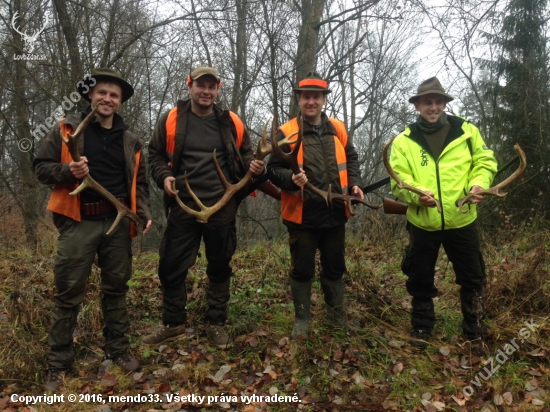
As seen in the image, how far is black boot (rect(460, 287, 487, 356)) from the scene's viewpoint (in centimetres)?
387

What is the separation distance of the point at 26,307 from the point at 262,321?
2.49m

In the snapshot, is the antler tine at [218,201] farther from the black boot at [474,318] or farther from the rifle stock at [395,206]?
the black boot at [474,318]

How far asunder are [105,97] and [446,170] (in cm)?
315

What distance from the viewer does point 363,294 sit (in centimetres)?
489

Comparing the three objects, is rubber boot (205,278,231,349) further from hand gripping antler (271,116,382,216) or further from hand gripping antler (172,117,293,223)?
hand gripping antler (271,116,382,216)

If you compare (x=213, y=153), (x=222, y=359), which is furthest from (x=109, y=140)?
(x=222, y=359)

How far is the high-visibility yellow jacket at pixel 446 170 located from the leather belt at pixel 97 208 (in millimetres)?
2614

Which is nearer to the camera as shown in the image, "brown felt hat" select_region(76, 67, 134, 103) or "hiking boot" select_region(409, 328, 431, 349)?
"brown felt hat" select_region(76, 67, 134, 103)

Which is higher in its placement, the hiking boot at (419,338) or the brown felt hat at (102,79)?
the brown felt hat at (102,79)

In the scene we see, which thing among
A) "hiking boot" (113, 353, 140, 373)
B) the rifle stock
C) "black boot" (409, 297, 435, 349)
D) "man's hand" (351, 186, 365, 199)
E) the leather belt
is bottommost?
"hiking boot" (113, 353, 140, 373)

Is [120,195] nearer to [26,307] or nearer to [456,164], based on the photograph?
[26,307]

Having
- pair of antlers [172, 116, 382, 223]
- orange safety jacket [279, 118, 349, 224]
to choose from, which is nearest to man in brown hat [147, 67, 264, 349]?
pair of antlers [172, 116, 382, 223]

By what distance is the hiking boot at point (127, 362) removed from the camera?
3.82m

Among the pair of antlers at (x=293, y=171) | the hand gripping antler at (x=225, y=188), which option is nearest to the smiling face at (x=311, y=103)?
the pair of antlers at (x=293, y=171)
